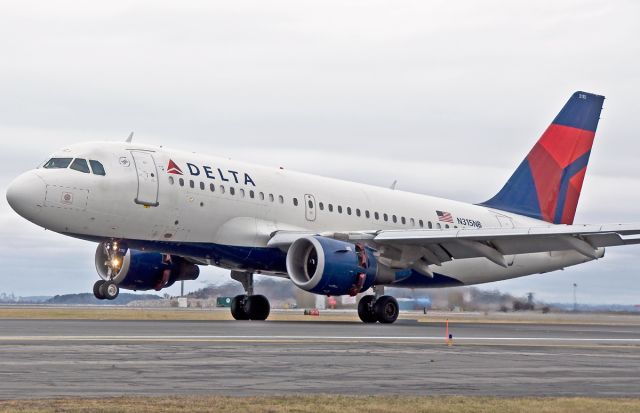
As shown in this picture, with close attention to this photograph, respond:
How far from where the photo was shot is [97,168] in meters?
33.9

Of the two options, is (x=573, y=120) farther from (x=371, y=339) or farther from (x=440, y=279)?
(x=371, y=339)

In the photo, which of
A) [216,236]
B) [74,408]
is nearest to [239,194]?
[216,236]

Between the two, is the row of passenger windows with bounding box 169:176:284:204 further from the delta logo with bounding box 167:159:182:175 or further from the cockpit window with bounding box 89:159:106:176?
the cockpit window with bounding box 89:159:106:176

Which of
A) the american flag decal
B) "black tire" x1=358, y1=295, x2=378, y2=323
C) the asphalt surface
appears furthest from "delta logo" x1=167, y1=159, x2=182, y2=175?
the american flag decal

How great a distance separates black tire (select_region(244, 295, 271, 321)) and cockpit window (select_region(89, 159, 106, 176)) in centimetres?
876

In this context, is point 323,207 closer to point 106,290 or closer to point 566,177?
point 106,290

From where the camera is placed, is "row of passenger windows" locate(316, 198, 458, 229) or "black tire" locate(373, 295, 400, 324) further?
"row of passenger windows" locate(316, 198, 458, 229)

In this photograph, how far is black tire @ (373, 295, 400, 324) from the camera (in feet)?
122

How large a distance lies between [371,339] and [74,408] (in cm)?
1452

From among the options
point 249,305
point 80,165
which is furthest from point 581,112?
point 80,165

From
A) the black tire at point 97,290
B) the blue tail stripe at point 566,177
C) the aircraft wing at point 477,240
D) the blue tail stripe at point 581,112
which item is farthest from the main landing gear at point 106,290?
the blue tail stripe at point 581,112

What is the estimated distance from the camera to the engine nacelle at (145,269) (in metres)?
39.2

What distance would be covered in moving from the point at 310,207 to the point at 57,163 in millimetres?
9748

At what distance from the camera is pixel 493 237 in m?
36.0
